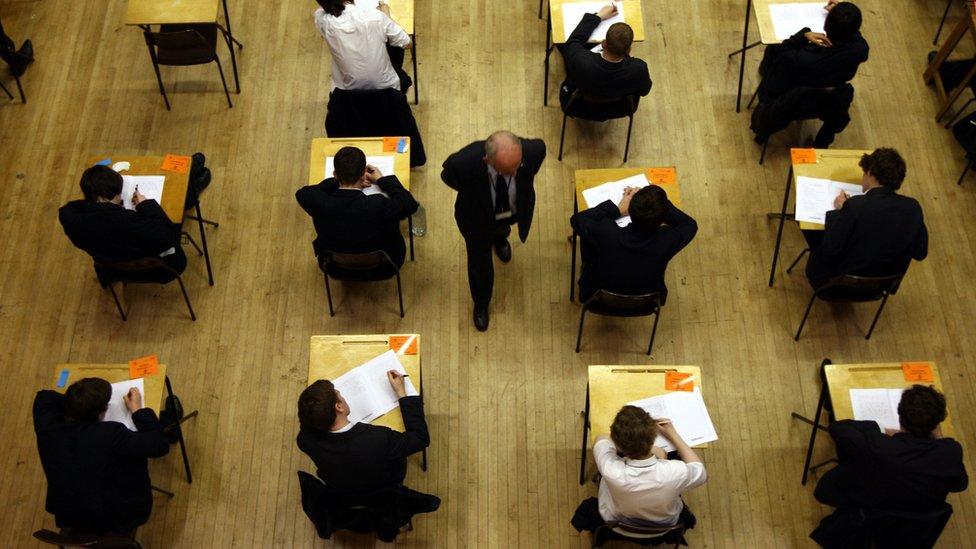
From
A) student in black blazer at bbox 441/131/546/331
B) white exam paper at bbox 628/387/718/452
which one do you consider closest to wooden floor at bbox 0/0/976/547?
student in black blazer at bbox 441/131/546/331

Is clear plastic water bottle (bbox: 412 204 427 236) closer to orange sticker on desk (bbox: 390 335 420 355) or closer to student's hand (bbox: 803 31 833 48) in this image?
orange sticker on desk (bbox: 390 335 420 355)

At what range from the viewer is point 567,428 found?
5586mm

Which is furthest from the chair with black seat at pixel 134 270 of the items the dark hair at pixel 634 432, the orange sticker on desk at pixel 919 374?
the orange sticker on desk at pixel 919 374

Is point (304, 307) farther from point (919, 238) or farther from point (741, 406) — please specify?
point (919, 238)

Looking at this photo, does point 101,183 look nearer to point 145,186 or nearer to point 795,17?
point 145,186

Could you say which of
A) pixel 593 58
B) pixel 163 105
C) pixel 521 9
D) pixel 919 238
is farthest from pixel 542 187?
pixel 163 105

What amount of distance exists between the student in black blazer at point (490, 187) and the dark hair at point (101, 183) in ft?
6.15

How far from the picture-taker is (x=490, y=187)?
5.16 meters

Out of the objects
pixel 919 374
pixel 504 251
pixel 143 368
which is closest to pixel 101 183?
pixel 143 368

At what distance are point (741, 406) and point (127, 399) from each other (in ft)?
11.5

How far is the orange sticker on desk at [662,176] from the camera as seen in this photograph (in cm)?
561

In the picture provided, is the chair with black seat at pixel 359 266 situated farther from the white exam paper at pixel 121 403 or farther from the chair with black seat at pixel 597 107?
the chair with black seat at pixel 597 107

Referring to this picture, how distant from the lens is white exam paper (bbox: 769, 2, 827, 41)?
6.20m

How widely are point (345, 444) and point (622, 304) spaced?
5.98 ft
